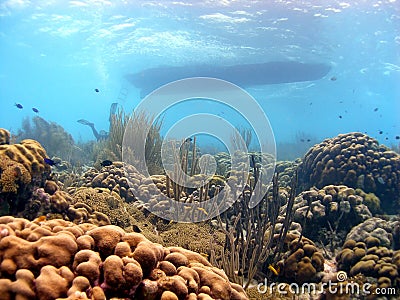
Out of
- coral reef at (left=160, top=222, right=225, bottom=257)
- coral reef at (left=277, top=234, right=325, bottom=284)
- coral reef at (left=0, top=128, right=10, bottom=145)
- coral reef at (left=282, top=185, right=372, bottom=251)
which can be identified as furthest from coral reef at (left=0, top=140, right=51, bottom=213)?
coral reef at (left=282, top=185, right=372, bottom=251)

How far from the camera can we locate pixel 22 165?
177 inches

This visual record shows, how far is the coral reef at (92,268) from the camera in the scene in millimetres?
2238

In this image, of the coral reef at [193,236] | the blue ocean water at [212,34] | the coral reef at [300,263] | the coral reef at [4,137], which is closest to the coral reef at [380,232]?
the coral reef at [300,263]

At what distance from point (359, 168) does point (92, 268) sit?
8268mm

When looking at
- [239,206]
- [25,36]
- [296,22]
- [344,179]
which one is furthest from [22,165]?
[25,36]

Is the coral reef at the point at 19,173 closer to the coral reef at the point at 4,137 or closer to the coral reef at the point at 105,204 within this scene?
the coral reef at the point at 4,137

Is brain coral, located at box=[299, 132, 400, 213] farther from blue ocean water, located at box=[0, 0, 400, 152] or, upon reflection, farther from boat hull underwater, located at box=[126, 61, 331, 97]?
boat hull underwater, located at box=[126, 61, 331, 97]

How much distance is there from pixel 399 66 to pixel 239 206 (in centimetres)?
3224

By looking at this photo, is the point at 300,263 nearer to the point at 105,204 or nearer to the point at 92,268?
the point at 105,204

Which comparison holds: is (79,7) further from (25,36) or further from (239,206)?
(239,206)

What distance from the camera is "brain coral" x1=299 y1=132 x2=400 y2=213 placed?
8352 mm

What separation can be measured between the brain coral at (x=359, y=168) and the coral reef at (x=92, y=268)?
695cm

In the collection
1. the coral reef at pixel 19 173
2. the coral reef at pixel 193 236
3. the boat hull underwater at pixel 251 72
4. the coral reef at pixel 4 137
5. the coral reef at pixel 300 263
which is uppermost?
the boat hull underwater at pixel 251 72

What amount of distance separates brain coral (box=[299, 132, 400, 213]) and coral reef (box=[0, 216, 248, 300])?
6949 mm
